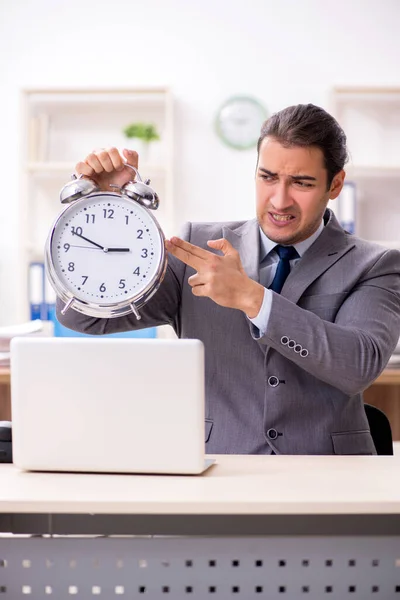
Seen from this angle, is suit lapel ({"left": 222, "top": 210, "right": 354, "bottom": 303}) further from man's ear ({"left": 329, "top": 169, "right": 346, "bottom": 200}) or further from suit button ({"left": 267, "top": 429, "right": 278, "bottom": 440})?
suit button ({"left": 267, "top": 429, "right": 278, "bottom": 440})

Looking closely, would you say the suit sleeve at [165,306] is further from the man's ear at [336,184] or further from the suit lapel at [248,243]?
the man's ear at [336,184]

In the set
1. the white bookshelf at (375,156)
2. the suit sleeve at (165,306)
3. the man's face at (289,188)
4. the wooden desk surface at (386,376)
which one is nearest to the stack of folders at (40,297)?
the wooden desk surface at (386,376)

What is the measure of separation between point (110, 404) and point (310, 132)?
A: 818 mm

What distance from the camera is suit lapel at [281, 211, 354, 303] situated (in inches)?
73.0

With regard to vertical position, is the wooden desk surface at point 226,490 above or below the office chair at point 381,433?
above

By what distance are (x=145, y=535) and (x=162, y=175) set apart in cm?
359

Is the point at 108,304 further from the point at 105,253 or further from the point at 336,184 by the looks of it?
the point at 336,184

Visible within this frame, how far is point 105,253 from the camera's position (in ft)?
4.76

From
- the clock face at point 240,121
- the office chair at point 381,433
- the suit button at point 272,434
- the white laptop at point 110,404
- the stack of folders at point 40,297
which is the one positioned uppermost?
the clock face at point 240,121

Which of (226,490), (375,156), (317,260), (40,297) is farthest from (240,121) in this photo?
(226,490)

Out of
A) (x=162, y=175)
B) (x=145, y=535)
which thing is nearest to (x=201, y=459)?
(x=145, y=535)

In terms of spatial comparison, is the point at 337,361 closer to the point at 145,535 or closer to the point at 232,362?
the point at 232,362

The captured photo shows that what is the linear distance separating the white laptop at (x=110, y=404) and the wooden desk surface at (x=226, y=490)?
0.10 feet

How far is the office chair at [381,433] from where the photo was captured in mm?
1950
